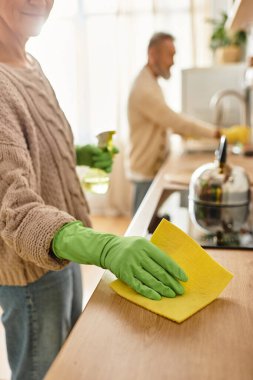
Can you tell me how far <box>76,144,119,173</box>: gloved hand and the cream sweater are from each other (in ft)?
3.60

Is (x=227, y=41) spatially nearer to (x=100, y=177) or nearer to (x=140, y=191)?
(x=140, y=191)

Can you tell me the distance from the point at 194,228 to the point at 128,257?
49 centimetres

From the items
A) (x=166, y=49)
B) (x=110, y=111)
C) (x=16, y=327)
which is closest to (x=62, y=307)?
(x=16, y=327)

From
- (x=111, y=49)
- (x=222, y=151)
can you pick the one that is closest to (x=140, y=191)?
(x=222, y=151)

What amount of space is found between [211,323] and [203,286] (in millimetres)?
90

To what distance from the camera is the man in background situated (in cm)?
246

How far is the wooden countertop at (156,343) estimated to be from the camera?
57 cm

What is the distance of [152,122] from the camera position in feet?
8.41

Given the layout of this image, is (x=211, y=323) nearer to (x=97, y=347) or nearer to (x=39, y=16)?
(x=97, y=347)

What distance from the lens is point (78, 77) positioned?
12.9 feet

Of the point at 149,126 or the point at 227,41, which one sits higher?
the point at 227,41

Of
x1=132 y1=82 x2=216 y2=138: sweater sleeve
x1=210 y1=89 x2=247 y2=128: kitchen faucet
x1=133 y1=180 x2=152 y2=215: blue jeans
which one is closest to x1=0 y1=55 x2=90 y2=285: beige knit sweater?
x1=132 y1=82 x2=216 y2=138: sweater sleeve

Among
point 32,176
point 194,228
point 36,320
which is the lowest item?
point 36,320

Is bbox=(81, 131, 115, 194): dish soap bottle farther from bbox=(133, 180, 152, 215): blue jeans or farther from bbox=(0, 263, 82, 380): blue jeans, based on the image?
bbox=(133, 180, 152, 215): blue jeans
